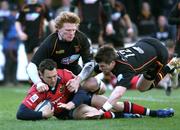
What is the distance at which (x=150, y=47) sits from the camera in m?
10.7

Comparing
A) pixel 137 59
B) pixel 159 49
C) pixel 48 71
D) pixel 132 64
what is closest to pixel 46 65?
pixel 48 71

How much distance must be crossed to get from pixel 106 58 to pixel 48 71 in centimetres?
81

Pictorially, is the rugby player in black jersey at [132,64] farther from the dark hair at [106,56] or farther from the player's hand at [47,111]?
the player's hand at [47,111]

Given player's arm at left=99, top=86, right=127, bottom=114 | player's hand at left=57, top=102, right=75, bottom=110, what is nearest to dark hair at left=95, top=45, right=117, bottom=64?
player's arm at left=99, top=86, right=127, bottom=114

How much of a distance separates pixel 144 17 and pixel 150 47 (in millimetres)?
11702

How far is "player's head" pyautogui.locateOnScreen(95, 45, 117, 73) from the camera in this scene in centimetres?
956

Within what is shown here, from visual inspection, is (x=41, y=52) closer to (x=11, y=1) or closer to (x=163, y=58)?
(x=163, y=58)

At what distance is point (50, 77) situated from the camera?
965 cm

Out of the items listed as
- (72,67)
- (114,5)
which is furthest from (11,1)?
(72,67)

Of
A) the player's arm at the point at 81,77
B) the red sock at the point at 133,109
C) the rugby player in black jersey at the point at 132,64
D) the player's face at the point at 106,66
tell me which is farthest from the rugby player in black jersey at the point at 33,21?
the player's face at the point at 106,66

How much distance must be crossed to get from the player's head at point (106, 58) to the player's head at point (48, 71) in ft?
1.98

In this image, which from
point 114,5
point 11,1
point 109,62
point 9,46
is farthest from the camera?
point 11,1

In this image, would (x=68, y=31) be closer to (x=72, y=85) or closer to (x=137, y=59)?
(x=72, y=85)

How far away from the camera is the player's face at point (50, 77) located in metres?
9.61
